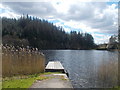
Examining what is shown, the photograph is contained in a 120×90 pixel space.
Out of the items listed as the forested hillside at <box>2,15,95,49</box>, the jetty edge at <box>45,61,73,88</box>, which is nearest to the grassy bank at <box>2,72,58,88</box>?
the jetty edge at <box>45,61,73,88</box>

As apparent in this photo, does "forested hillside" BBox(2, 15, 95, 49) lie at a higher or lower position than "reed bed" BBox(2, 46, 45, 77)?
higher

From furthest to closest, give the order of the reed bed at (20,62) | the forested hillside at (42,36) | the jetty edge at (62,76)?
the forested hillside at (42,36)
the reed bed at (20,62)
the jetty edge at (62,76)

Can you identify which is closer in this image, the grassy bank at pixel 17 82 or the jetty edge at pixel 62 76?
the grassy bank at pixel 17 82

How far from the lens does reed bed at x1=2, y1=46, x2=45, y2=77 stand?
672 cm

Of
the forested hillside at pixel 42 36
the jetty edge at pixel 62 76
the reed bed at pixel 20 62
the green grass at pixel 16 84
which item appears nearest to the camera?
the green grass at pixel 16 84

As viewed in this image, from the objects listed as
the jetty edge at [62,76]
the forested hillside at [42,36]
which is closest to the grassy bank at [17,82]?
the jetty edge at [62,76]

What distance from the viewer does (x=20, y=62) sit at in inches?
288

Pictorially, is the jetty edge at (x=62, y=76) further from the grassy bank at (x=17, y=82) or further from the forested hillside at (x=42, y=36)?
the forested hillside at (x=42, y=36)

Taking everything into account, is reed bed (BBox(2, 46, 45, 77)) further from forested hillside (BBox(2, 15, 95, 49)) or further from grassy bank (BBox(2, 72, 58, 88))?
forested hillside (BBox(2, 15, 95, 49))

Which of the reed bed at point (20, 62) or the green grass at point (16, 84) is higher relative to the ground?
the reed bed at point (20, 62)

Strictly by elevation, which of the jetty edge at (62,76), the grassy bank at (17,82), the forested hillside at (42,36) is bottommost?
the jetty edge at (62,76)

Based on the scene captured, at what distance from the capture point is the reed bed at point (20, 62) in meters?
6.72

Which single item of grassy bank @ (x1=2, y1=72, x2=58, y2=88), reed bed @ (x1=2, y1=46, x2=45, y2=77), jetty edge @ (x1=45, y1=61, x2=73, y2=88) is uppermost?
reed bed @ (x1=2, y1=46, x2=45, y2=77)

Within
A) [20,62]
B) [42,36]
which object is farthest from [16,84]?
[42,36]
